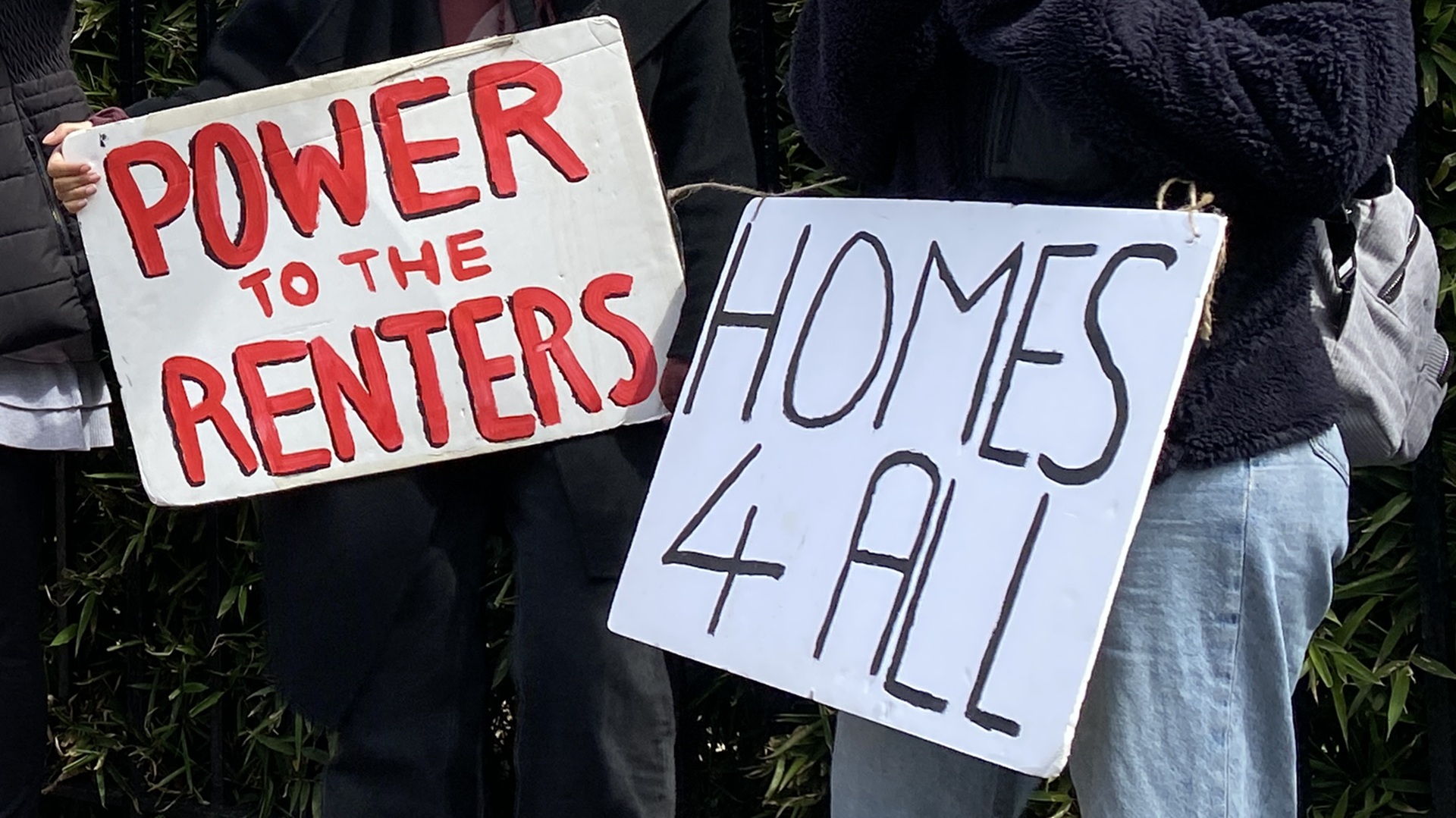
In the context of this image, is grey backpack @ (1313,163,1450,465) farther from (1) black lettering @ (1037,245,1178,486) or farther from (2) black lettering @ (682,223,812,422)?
(2) black lettering @ (682,223,812,422)

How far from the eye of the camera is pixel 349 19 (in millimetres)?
1875

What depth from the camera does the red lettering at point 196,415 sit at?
1.83m

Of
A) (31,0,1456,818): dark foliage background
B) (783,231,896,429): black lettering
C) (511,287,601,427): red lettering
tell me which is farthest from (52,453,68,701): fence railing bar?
(783,231,896,429): black lettering

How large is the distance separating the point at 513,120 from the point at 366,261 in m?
0.26

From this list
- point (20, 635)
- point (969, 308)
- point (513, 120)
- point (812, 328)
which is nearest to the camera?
point (969, 308)

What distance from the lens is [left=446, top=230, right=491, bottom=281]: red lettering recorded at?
5.91 feet

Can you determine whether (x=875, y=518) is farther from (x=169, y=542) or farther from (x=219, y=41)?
(x=169, y=542)

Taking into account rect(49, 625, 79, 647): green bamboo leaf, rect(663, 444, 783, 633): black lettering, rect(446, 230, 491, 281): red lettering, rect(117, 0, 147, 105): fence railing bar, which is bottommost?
rect(49, 625, 79, 647): green bamboo leaf

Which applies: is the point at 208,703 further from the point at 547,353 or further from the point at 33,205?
the point at 547,353

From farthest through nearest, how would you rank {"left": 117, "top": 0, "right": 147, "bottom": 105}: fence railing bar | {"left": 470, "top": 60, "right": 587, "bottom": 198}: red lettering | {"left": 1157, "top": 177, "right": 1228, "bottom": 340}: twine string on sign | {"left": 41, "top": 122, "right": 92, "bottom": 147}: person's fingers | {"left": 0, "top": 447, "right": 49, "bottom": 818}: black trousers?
{"left": 117, "top": 0, "right": 147, "bottom": 105}: fence railing bar < {"left": 0, "top": 447, "right": 49, "bottom": 818}: black trousers < {"left": 41, "top": 122, "right": 92, "bottom": 147}: person's fingers < {"left": 470, "top": 60, "right": 587, "bottom": 198}: red lettering < {"left": 1157, "top": 177, "right": 1228, "bottom": 340}: twine string on sign

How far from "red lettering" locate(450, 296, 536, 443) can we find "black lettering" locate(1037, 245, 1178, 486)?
0.86 m

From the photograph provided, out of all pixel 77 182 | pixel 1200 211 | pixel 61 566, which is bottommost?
pixel 61 566

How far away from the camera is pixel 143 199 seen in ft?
6.06

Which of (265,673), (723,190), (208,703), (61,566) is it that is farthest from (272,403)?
(61,566)
